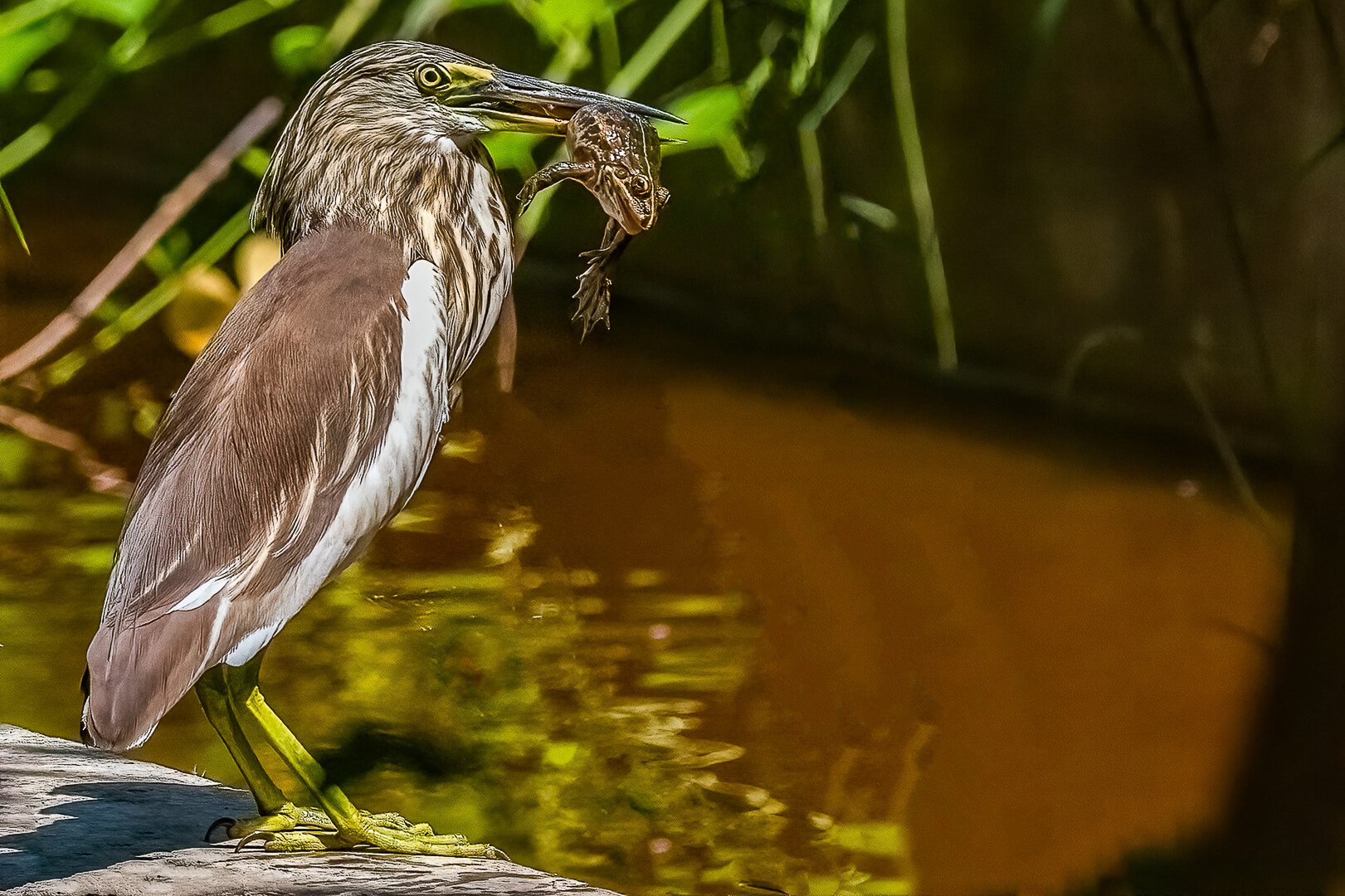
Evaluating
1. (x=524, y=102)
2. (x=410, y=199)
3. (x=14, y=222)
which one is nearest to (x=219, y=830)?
(x=410, y=199)

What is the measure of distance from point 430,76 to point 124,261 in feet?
2.22

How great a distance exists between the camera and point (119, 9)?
147cm

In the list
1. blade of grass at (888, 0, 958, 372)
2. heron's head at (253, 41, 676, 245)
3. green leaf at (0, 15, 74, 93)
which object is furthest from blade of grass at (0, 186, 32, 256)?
blade of grass at (888, 0, 958, 372)

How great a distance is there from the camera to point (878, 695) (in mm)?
1651

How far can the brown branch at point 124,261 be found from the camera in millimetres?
1576

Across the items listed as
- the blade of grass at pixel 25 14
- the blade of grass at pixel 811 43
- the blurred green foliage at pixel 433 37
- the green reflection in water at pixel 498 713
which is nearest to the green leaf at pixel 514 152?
the blurred green foliage at pixel 433 37

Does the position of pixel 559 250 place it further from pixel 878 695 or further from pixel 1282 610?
pixel 1282 610

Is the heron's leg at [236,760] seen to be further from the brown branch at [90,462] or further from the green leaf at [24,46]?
the green leaf at [24,46]

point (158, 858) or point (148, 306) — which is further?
point (148, 306)

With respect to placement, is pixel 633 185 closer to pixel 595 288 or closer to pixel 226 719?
pixel 595 288

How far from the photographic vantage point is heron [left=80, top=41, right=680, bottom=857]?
3.08 feet

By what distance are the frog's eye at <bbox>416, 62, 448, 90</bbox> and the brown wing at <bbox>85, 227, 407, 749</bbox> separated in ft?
0.59

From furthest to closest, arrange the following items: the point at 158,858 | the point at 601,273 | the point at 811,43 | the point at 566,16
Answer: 1. the point at 811,43
2. the point at 566,16
3. the point at 601,273
4. the point at 158,858

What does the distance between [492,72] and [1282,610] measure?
1255mm
